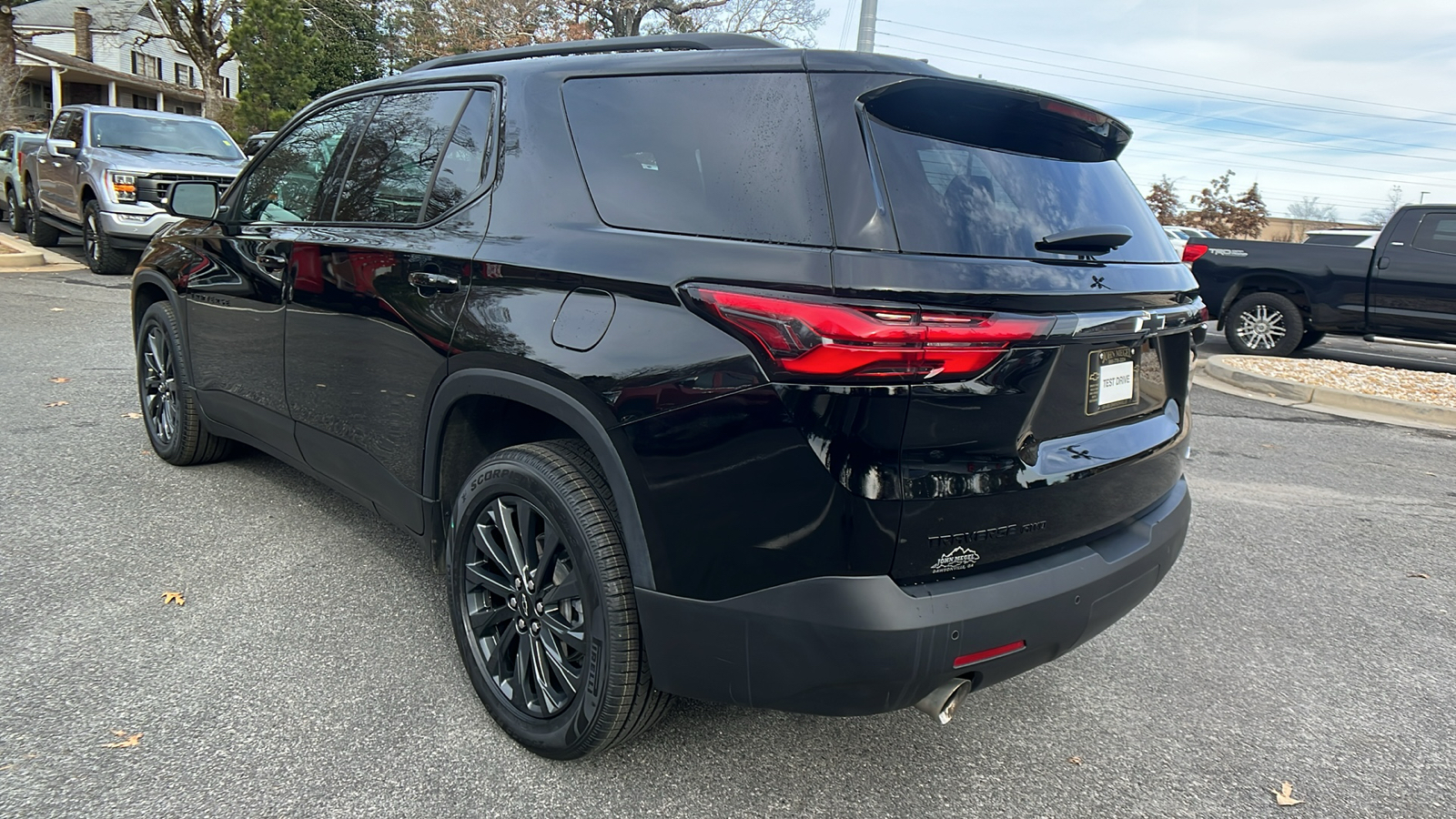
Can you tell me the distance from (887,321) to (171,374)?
13.2 ft

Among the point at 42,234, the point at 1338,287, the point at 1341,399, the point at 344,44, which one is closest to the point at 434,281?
the point at 1341,399

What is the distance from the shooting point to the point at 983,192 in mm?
2164

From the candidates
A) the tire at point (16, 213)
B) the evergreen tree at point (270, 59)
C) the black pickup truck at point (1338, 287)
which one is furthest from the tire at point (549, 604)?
the evergreen tree at point (270, 59)

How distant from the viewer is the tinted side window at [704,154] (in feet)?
6.71

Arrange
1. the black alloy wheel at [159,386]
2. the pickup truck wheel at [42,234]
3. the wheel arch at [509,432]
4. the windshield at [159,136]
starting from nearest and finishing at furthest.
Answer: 1. the wheel arch at [509,432]
2. the black alloy wheel at [159,386]
3. the windshield at [159,136]
4. the pickup truck wheel at [42,234]

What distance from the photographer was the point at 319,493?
14.6 ft

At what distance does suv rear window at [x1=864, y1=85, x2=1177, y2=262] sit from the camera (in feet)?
6.64

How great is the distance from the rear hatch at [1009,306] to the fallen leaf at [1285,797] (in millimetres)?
842

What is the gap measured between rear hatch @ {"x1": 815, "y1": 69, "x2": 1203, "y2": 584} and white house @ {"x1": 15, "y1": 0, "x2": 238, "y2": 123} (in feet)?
158

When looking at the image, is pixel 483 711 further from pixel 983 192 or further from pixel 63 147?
pixel 63 147

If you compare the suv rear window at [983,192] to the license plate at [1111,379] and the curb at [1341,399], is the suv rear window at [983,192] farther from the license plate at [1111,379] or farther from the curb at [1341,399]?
the curb at [1341,399]

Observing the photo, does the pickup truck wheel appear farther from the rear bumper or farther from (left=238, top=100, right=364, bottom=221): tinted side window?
the rear bumper

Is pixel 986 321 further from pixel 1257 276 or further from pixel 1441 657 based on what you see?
pixel 1257 276

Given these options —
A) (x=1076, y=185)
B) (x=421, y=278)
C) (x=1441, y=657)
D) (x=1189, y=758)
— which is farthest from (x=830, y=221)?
(x=1441, y=657)
